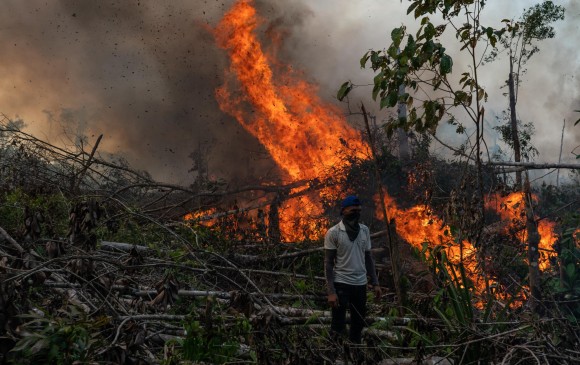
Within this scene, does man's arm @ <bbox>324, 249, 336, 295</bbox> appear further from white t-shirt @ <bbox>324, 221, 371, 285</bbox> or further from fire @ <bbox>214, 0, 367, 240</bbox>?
fire @ <bbox>214, 0, 367, 240</bbox>

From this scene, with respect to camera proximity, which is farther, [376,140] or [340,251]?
[376,140]

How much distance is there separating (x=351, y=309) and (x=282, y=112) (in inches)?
401

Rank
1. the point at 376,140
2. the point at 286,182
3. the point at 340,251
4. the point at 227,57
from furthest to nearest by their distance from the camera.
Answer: the point at 227,57 → the point at 376,140 → the point at 286,182 → the point at 340,251

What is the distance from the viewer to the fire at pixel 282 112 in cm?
1441

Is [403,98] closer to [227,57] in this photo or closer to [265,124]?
[265,124]

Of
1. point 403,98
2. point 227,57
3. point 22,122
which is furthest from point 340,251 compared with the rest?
point 22,122

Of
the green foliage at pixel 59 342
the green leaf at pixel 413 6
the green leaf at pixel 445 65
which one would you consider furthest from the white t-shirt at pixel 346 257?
the green foliage at pixel 59 342

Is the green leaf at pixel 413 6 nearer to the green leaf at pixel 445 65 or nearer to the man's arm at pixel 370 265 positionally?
the green leaf at pixel 445 65

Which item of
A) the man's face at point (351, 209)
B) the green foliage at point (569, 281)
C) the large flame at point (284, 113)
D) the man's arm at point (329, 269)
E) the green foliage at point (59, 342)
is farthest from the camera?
the large flame at point (284, 113)

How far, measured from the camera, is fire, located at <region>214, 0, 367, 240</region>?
47.3ft

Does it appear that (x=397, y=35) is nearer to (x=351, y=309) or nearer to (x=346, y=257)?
(x=346, y=257)

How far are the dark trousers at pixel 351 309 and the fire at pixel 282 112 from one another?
8.58 meters

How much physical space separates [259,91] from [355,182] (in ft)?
13.7

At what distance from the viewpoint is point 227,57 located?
16969 mm
